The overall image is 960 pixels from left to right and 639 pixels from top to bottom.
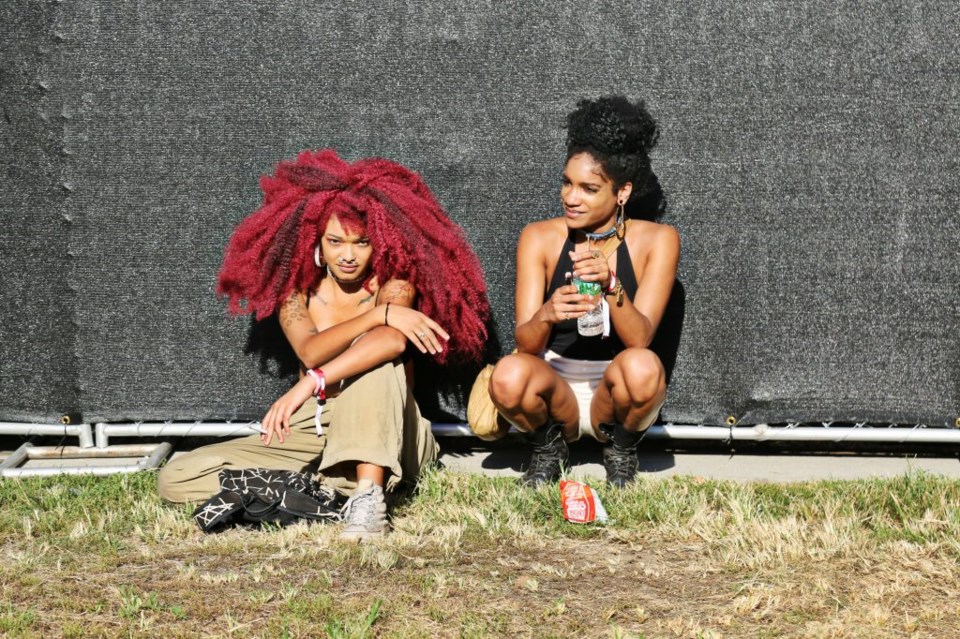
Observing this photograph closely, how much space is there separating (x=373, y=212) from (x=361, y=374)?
26.1 inches

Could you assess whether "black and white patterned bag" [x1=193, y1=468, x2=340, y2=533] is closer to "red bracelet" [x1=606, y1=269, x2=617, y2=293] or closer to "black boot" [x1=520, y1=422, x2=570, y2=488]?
"black boot" [x1=520, y1=422, x2=570, y2=488]

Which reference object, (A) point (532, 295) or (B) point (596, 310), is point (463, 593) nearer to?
(B) point (596, 310)

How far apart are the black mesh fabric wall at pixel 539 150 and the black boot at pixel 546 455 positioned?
0.74 meters

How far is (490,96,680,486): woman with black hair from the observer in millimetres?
4555

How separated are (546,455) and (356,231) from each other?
121 cm

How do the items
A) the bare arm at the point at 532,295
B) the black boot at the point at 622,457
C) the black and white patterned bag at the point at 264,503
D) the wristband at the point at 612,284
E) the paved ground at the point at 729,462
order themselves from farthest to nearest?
1. the paved ground at the point at 729,462
2. the black boot at the point at 622,457
3. the bare arm at the point at 532,295
4. the wristband at the point at 612,284
5. the black and white patterned bag at the point at 264,503

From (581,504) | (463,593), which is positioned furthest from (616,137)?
(463,593)

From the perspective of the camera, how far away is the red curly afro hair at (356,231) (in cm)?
464

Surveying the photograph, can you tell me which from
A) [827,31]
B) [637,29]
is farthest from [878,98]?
[637,29]

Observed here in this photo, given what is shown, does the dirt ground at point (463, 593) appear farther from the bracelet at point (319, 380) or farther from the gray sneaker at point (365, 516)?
the bracelet at point (319, 380)

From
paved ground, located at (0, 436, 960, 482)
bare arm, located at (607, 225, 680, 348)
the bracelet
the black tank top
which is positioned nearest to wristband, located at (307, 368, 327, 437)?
the bracelet

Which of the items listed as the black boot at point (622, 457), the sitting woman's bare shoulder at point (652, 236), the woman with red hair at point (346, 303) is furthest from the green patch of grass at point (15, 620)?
the sitting woman's bare shoulder at point (652, 236)

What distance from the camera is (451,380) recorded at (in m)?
5.31

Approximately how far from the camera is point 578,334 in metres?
4.98
